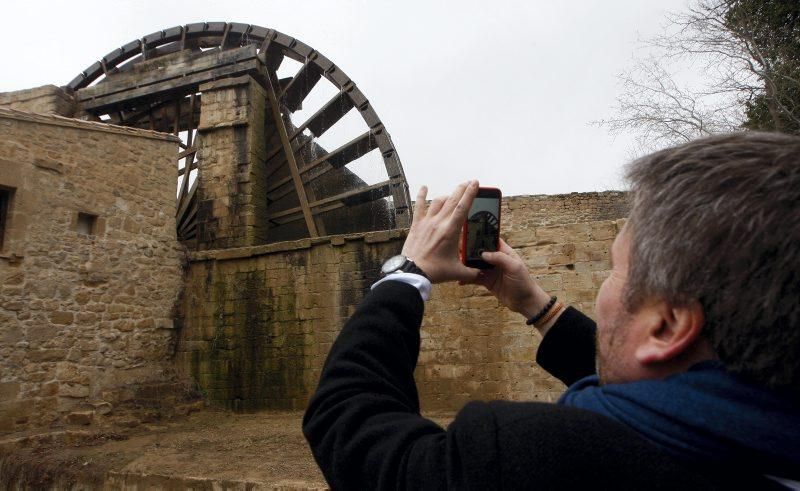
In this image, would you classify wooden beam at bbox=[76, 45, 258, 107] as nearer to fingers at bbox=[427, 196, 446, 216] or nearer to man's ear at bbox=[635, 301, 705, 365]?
fingers at bbox=[427, 196, 446, 216]

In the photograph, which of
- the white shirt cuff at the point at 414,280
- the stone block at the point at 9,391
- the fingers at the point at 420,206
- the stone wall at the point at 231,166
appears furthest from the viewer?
the stone wall at the point at 231,166

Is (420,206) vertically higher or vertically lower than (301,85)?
lower

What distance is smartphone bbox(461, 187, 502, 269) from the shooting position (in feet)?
4.40

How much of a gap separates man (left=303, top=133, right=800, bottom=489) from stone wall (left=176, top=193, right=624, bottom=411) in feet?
18.9

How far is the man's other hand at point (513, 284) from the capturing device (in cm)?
142

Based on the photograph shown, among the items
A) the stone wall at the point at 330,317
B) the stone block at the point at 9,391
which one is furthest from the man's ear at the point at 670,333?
the stone block at the point at 9,391

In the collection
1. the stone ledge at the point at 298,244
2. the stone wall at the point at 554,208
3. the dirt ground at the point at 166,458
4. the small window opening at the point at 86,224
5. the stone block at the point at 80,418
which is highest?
the stone wall at the point at 554,208

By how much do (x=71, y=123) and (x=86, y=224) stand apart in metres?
1.41

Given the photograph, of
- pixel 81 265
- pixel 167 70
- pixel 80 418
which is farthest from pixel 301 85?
pixel 80 418

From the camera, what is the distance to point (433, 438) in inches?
33.4

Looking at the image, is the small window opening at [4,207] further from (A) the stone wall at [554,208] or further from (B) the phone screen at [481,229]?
(A) the stone wall at [554,208]

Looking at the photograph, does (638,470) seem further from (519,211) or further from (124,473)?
(519,211)

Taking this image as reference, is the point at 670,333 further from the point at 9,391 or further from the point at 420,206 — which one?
the point at 9,391

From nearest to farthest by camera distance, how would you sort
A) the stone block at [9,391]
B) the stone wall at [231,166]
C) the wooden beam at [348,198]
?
1. the stone block at [9,391]
2. the stone wall at [231,166]
3. the wooden beam at [348,198]
